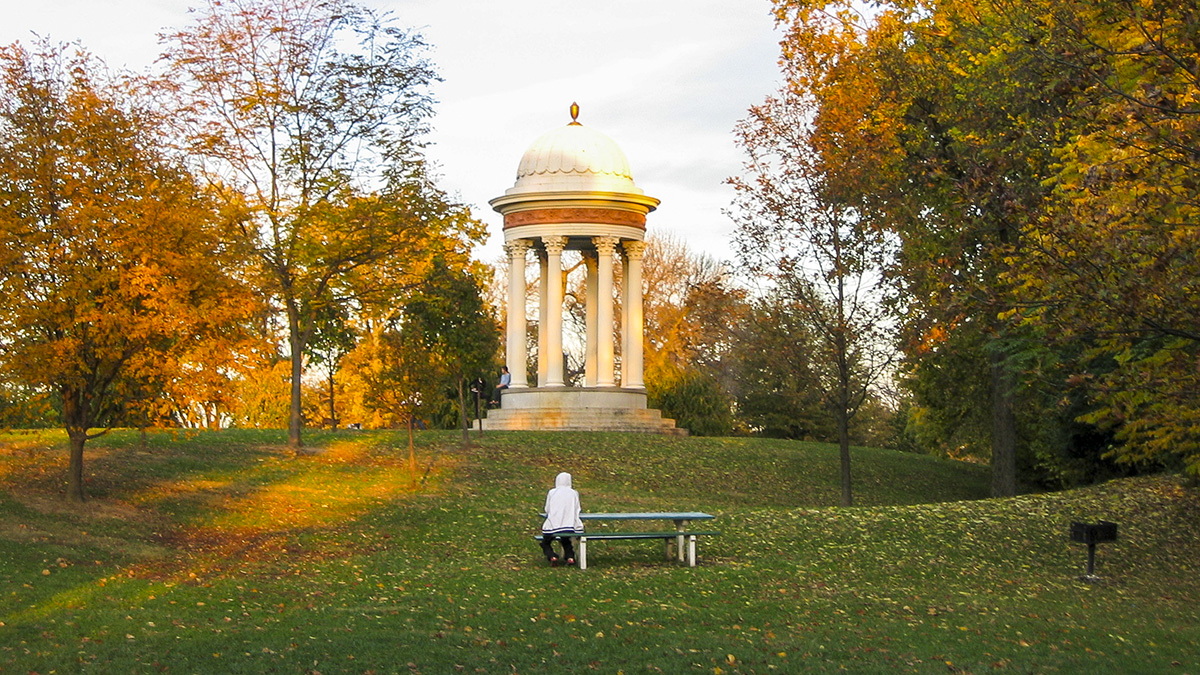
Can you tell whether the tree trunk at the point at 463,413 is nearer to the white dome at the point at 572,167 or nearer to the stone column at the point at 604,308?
the stone column at the point at 604,308

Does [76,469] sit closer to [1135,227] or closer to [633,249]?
[1135,227]

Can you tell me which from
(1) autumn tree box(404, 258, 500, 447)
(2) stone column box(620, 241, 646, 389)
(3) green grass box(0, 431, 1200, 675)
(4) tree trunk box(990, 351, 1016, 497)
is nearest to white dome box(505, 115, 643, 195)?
(2) stone column box(620, 241, 646, 389)

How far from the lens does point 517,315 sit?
39.2m

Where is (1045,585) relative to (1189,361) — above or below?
below

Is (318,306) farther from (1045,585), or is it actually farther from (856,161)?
(1045,585)

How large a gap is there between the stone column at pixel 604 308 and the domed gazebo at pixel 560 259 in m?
0.03

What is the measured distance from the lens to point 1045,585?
17.9m

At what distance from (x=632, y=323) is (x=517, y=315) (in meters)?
3.32

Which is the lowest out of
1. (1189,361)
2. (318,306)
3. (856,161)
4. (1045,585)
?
(1045,585)

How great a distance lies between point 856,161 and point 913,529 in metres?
7.63

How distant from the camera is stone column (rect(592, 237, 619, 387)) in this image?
38406mm

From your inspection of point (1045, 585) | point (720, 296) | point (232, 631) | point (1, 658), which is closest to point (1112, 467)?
point (720, 296)

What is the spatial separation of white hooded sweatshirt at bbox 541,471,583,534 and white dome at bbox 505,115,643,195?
811 inches

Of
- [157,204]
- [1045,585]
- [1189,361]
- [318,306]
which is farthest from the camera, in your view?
[318,306]
